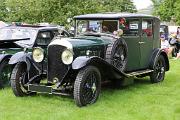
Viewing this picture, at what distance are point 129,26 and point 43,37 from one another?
8.02 ft

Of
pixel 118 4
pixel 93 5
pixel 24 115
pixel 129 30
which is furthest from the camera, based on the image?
pixel 118 4

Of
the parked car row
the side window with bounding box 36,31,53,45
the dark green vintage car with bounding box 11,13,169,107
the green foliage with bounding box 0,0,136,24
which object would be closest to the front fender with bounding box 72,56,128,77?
the dark green vintage car with bounding box 11,13,169,107

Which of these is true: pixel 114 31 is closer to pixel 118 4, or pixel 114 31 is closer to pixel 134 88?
pixel 134 88

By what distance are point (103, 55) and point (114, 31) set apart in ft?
2.22

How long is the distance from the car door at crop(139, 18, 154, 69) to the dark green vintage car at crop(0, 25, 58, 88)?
246 cm

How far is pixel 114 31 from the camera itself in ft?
31.0

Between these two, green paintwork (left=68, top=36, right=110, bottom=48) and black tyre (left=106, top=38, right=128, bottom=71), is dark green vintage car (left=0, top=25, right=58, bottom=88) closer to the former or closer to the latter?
green paintwork (left=68, top=36, right=110, bottom=48)

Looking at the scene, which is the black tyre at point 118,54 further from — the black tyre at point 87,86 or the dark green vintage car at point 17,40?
the dark green vintage car at point 17,40

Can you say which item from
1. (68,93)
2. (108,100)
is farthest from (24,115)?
(108,100)

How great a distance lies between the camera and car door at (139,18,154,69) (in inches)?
408

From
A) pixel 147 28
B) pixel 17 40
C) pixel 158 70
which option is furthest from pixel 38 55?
pixel 158 70

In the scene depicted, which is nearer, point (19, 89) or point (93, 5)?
point (19, 89)

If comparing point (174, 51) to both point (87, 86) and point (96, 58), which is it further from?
point (87, 86)

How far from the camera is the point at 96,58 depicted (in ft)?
27.1
